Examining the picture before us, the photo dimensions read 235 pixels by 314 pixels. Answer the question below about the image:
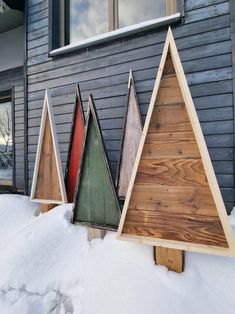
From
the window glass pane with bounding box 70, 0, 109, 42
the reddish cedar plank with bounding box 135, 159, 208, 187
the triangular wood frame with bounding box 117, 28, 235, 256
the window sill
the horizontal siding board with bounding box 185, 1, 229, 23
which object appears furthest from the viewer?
the window glass pane with bounding box 70, 0, 109, 42

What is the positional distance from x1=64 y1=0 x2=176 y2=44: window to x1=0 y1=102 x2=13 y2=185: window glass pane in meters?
2.50

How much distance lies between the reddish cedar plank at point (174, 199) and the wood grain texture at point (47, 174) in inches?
52.1

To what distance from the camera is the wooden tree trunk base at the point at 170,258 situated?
1.74m

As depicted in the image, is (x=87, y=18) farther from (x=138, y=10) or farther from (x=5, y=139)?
(x=5, y=139)

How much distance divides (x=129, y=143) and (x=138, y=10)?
6.81ft

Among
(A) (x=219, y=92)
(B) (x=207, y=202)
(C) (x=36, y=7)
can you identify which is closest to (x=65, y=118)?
(C) (x=36, y=7)

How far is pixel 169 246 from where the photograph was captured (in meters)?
1.70

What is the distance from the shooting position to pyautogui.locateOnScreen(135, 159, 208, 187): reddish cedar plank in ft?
5.43

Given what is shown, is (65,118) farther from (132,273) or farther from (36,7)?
(132,273)

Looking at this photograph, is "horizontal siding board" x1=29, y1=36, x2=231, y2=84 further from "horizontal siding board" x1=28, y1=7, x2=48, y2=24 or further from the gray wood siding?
the gray wood siding

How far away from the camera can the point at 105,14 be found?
3979 mm

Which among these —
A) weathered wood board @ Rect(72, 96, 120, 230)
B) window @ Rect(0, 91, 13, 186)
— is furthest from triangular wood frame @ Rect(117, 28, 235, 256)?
window @ Rect(0, 91, 13, 186)

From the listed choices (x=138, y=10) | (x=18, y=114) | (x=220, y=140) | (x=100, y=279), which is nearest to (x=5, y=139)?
(x=18, y=114)

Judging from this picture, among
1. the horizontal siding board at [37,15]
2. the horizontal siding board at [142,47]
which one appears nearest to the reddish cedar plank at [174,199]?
the horizontal siding board at [142,47]
